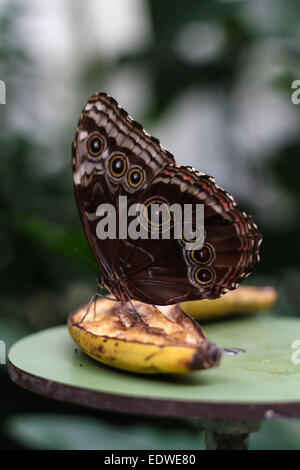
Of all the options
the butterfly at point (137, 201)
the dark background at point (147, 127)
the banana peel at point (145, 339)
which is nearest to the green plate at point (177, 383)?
the banana peel at point (145, 339)

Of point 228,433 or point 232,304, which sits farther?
point 232,304

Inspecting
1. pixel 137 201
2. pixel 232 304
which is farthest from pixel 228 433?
pixel 232 304

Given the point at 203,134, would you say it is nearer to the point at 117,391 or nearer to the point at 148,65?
the point at 148,65

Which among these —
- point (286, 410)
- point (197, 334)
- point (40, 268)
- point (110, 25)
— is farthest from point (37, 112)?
point (286, 410)

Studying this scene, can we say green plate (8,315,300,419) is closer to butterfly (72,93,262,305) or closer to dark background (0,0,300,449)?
butterfly (72,93,262,305)

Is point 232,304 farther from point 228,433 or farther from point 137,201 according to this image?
point 228,433

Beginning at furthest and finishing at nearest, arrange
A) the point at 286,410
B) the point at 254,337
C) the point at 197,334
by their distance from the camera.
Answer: the point at 254,337
the point at 197,334
the point at 286,410
